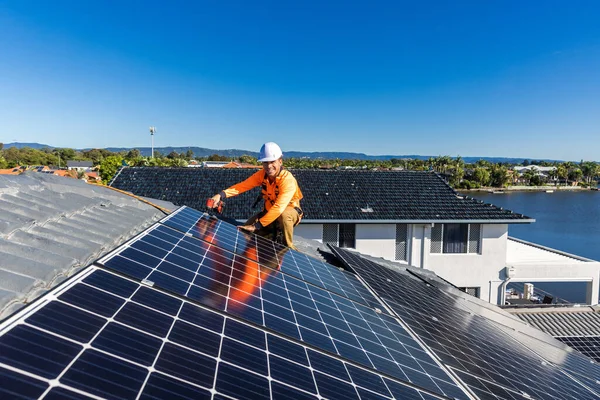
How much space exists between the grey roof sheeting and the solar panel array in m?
0.38

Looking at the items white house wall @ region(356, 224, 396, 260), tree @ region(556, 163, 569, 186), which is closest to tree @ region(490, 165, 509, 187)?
tree @ region(556, 163, 569, 186)

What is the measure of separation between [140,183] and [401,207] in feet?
44.7

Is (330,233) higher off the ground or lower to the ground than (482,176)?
lower

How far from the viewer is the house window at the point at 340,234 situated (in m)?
18.8

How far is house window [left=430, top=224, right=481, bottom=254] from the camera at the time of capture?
63.4 ft

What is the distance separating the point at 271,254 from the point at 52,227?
10.2 feet

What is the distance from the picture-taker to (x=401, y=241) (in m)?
19.4

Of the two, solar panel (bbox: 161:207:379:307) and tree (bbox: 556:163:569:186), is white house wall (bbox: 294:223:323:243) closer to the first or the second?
solar panel (bbox: 161:207:379:307)

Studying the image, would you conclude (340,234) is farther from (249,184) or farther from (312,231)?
(249,184)

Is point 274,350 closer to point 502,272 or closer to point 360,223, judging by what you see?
point 360,223

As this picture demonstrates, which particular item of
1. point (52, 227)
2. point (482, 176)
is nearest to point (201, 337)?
point (52, 227)

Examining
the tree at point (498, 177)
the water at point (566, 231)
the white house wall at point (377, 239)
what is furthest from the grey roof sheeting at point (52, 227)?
the tree at point (498, 177)

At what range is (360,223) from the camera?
1850cm

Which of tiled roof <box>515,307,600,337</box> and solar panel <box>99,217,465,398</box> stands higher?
solar panel <box>99,217,465,398</box>
